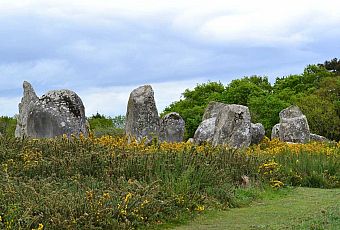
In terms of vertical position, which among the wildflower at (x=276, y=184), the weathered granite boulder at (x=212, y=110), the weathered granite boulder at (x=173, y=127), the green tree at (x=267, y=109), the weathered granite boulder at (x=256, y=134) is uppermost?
the green tree at (x=267, y=109)

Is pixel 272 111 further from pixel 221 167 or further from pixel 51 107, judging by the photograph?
pixel 221 167

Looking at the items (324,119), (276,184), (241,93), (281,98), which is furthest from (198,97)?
(276,184)

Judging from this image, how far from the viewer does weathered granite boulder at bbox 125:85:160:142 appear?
1958cm

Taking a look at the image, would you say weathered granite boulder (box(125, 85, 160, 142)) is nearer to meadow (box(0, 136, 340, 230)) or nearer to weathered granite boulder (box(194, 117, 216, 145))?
weathered granite boulder (box(194, 117, 216, 145))

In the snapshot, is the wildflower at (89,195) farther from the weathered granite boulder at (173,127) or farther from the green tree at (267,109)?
the green tree at (267,109)

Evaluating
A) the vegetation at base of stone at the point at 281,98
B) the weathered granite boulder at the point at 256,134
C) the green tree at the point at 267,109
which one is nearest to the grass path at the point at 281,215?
the weathered granite boulder at the point at 256,134

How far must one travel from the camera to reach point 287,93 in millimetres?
50531

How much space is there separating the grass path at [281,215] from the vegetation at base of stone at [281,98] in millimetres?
28129

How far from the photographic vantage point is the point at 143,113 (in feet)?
64.2

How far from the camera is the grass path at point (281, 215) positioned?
859 cm

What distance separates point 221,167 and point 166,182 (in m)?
2.67

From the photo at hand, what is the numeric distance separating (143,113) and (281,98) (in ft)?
104

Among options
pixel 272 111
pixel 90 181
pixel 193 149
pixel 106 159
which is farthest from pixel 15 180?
pixel 272 111

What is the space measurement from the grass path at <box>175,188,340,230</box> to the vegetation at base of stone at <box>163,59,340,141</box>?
28129 mm
